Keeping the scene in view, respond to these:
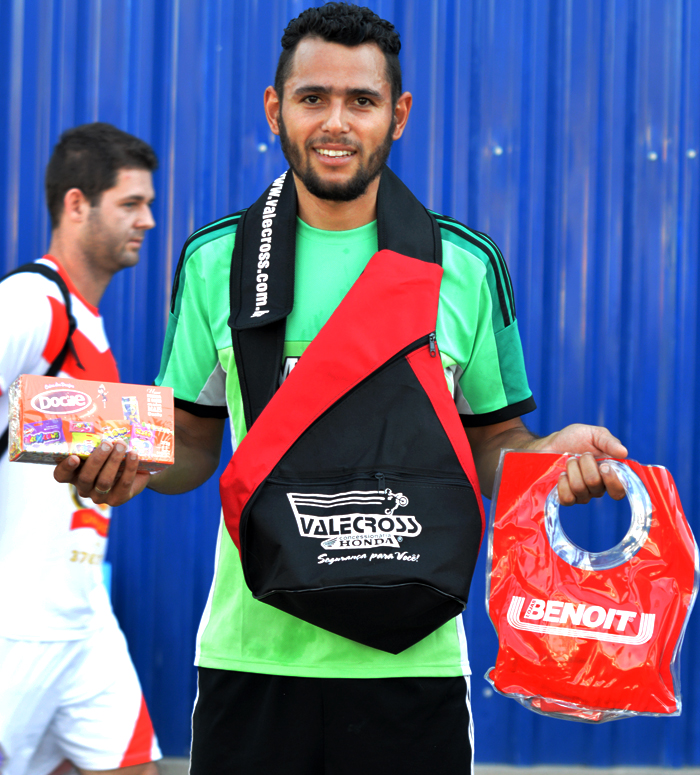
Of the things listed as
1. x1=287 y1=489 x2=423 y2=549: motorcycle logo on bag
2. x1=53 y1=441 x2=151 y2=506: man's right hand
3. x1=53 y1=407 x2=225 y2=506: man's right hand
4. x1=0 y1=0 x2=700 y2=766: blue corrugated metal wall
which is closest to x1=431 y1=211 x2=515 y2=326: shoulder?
x1=287 y1=489 x2=423 y2=549: motorcycle logo on bag

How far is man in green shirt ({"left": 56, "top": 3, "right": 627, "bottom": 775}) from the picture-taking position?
1.36 meters

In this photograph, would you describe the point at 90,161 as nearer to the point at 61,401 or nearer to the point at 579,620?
the point at 61,401

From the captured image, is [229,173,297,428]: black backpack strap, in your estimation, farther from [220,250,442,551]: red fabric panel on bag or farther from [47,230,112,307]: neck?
[47,230,112,307]: neck

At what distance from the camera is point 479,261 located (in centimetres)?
148

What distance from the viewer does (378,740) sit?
1356 mm

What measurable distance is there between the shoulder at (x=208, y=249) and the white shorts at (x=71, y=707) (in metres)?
1.28

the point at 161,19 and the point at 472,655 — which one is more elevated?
the point at 161,19

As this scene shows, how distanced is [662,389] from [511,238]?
78cm

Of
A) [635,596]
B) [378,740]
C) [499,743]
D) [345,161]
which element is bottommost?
[499,743]

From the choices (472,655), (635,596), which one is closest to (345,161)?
(635,596)

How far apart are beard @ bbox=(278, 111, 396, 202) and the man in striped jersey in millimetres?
1016

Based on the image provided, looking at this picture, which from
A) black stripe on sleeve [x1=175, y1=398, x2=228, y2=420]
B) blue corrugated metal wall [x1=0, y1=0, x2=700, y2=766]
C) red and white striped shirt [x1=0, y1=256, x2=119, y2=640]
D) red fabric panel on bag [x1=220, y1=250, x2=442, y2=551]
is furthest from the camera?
blue corrugated metal wall [x1=0, y1=0, x2=700, y2=766]

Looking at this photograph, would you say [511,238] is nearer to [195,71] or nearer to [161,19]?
[195,71]

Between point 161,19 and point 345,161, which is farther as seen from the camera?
point 161,19
